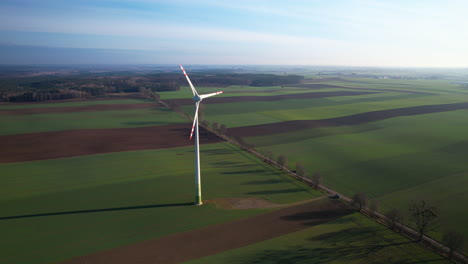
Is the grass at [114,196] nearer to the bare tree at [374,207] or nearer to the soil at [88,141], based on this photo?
the soil at [88,141]

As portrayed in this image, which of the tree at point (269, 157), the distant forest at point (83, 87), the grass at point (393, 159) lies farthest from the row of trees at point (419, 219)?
the distant forest at point (83, 87)

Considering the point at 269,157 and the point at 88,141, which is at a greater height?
the point at 88,141

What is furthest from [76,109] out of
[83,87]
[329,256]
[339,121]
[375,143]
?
[329,256]

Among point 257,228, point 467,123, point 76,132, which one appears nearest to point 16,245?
point 257,228

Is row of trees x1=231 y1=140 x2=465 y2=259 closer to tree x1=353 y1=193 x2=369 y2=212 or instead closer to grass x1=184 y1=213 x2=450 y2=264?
tree x1=353 y1=193 x2=369 y2=212

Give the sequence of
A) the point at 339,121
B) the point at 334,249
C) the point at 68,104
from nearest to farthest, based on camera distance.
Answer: the point at 334,249
the point at 339,121
the point at 68,104

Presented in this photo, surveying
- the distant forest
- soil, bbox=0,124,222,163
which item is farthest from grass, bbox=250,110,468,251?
the distant forest

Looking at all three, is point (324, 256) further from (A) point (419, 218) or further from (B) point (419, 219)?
(A) point (419, 218)
